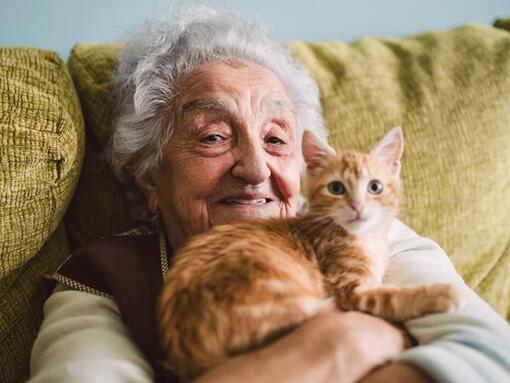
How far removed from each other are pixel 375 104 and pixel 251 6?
2.39 feet

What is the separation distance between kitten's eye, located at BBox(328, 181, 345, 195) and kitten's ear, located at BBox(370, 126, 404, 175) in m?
0.10

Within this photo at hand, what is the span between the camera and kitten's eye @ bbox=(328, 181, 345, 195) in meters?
0.93

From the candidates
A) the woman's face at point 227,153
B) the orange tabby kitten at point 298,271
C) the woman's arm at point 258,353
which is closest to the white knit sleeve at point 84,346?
the woman's arm at point 258,353

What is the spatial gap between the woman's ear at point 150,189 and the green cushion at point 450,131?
0.60 meters

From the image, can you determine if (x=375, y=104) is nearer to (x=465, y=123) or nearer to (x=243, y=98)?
(x=465, y=123)

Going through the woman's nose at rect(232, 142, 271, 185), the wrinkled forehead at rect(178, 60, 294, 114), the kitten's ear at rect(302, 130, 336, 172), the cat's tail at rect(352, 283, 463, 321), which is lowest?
the cat's tail at rect(352, 283, 463, 321)

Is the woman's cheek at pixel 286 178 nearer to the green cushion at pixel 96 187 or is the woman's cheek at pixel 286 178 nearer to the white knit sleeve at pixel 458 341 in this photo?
the white knit sleeve at pixel 458 341

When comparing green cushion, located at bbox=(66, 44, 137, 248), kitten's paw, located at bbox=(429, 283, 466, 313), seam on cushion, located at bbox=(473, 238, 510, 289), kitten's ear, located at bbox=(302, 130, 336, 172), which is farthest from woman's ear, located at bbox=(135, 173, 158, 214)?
seam on cushion, located at bbox=(473, 238, 510, 289)


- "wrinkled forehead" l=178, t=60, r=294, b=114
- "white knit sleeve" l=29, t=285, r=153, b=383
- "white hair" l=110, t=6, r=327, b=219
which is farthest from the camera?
"white hair" l=110, t=6, r=327, b=219

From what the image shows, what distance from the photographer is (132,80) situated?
4.30 feet

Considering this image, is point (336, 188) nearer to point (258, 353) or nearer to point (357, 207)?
point (357, 207)

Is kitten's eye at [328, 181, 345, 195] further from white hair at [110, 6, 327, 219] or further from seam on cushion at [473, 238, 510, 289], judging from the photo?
seam on cushion at [473, 238, 510, 289]

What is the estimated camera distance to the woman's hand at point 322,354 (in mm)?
739

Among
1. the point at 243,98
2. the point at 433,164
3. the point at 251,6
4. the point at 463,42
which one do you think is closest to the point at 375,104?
the point at 433,164
